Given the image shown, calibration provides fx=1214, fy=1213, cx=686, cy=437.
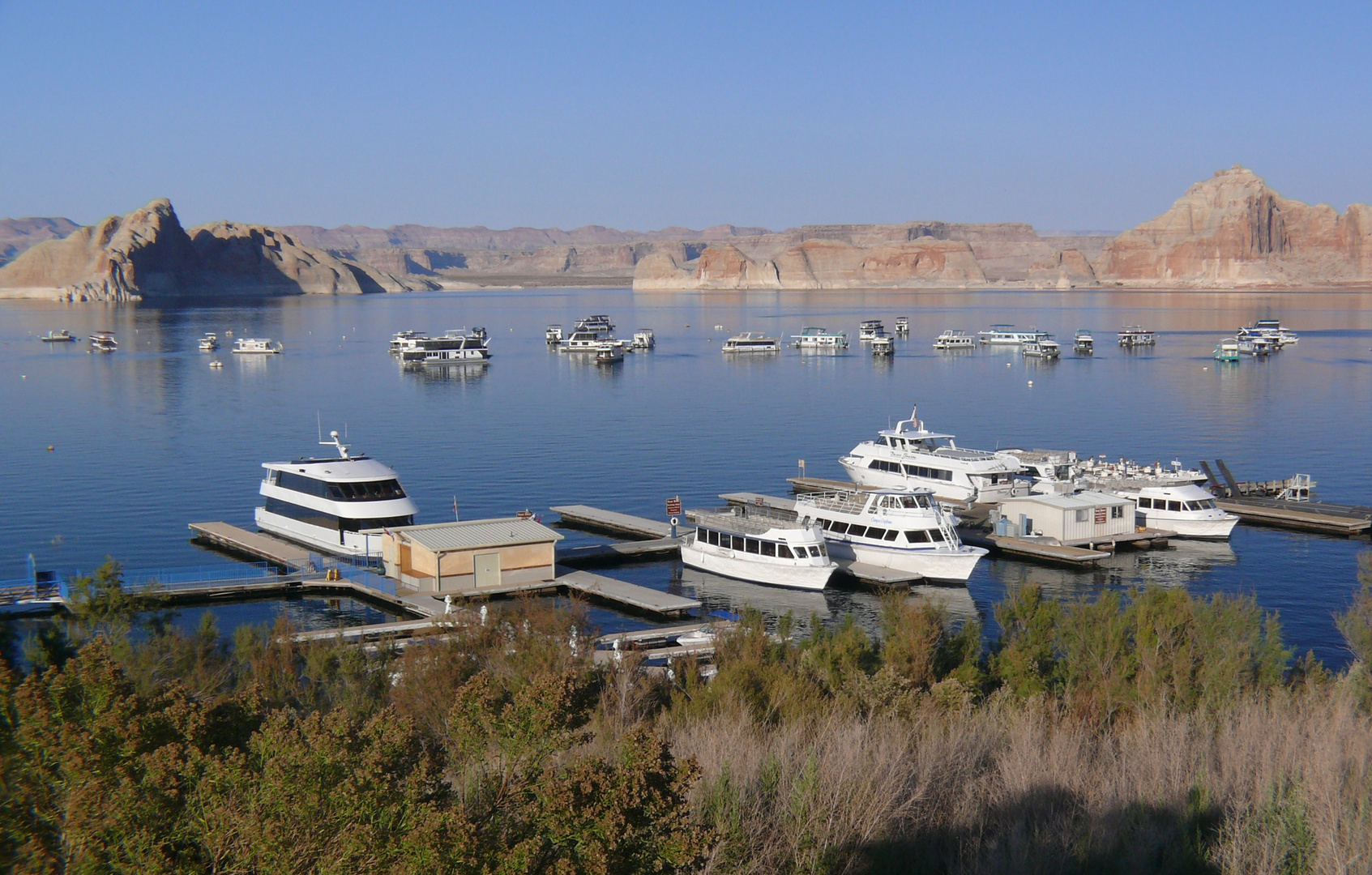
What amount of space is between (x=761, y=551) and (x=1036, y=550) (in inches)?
428

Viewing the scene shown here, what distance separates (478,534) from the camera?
3950 cm

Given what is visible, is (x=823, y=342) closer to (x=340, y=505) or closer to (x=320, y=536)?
(x=320, y=536)

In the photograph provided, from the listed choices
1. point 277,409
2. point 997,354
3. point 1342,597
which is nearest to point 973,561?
point 1342,597

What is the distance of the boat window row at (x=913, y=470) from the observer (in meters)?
53.7

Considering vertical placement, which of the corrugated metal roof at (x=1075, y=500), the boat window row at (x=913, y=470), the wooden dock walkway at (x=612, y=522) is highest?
the boat window row at (x=913, y=470)

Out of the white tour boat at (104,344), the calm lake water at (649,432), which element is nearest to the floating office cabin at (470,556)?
the calm lake water at (649,432)

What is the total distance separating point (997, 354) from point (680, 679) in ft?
416

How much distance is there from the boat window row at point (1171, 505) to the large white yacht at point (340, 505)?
1149 inches

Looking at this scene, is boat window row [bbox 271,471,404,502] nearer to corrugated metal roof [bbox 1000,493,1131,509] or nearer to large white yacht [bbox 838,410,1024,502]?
large white yacht [bbox 838,410,1024,502]

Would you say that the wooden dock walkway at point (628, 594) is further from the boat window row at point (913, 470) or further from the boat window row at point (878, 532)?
the boat window row at point (913, 470)

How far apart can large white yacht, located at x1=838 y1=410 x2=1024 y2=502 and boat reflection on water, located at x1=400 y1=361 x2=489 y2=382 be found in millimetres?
64485

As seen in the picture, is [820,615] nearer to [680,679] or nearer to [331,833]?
[680,679]

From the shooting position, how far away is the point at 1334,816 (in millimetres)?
15094

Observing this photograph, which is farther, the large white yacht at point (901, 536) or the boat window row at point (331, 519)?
the boat window row at point (331, 519)
